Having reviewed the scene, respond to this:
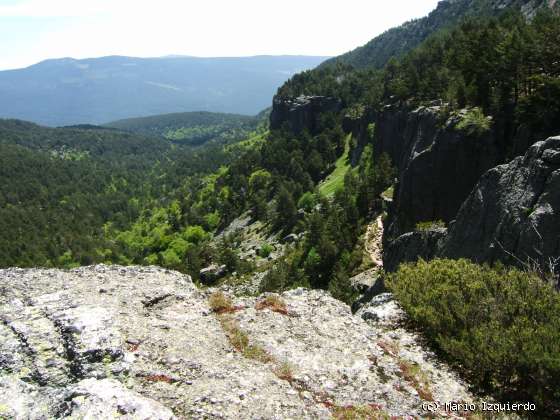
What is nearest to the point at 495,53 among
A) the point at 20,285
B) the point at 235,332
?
the point at 235,332

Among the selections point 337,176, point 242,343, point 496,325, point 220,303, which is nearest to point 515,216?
point 496,325

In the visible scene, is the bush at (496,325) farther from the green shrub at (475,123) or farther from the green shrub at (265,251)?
the green shrub at (265,251)

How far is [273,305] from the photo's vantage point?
2159 cm

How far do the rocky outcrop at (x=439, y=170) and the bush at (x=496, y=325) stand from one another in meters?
36.1

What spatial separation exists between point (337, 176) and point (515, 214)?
4159 inches

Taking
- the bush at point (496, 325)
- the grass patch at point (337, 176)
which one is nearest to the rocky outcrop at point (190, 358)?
the bush at point (496, 325)

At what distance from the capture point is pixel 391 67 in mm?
140250

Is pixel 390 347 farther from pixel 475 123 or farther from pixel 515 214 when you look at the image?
pixel 475 123

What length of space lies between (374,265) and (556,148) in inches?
1608

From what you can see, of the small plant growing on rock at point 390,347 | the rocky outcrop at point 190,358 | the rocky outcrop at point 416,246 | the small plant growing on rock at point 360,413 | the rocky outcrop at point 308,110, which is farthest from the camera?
the rocky outcrop at point 308,110

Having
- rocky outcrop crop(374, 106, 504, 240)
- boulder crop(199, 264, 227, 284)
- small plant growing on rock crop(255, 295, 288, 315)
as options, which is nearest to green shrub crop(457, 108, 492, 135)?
rocky outcrop crop(374, 106, 504, 240)

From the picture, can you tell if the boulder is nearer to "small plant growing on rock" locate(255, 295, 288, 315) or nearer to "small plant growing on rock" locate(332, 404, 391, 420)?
"small plant growing on rock" locate(255, 295, 288, 315)

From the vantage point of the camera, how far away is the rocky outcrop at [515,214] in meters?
26.0

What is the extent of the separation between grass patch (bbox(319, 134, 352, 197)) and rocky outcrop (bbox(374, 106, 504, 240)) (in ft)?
187
